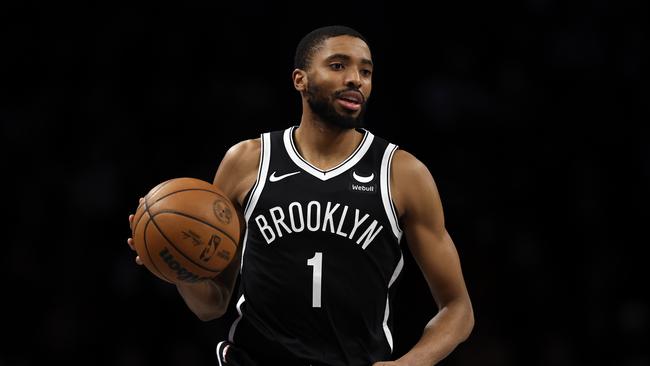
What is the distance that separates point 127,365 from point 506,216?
2989mm

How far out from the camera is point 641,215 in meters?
7.64

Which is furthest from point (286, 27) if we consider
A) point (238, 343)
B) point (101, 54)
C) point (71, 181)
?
point (238, 343)

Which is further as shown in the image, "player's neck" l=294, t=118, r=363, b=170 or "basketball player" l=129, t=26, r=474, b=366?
"player's neck" l=294, t=118, r=363, b=170

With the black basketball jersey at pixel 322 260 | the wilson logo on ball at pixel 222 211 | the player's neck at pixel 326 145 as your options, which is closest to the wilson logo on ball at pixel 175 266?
the wilson logo on ball at pixel 222 211

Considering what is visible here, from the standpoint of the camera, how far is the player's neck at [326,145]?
387cm

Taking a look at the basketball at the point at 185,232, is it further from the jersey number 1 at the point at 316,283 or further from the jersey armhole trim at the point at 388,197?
the jersey armhole trim at the point at 388,197

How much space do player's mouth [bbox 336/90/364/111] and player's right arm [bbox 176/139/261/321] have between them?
0.40m

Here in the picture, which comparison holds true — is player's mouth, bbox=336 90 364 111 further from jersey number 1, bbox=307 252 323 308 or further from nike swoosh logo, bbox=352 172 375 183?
jersey number 1, bbox=307 252 323 308

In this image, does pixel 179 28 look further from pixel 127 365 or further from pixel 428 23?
pixel 127 365

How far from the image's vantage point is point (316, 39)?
3.91 metres

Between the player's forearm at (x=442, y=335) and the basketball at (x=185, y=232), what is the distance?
772 millimetres

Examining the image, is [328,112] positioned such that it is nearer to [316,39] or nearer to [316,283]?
[316,39]

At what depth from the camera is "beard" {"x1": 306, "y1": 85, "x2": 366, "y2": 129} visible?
3789 millimetres

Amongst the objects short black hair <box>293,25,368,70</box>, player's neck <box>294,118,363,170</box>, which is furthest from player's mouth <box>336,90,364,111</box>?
short black hair <box>293,25,368,70</box>
